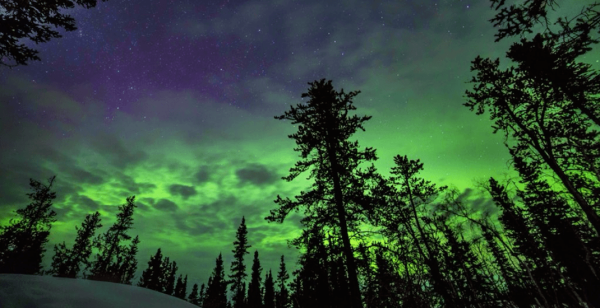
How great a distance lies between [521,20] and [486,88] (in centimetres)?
943

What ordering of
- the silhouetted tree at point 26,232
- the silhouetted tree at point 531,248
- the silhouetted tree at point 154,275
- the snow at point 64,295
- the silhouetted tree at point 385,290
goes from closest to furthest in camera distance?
the snow at point 64,295, the silhouetted tree at point 385,290, the silhouetted tree at point 531,248, the silhouetted tree at point 26,232, the silhouetted tree at point 154,275

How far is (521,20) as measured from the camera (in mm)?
5039

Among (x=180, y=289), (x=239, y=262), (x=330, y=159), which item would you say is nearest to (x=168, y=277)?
(x=180, y=289)

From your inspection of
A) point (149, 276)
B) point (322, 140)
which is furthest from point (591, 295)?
point (149, 276)

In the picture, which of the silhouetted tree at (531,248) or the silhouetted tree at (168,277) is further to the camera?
the silhouetted tree at (168,277)

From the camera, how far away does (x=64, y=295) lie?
245 cm

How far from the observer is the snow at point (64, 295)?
2.16m

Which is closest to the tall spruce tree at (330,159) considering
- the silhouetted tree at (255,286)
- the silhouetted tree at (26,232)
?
the silhouetted tree at (26,232)

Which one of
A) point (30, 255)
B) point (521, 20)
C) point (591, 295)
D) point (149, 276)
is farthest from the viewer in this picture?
point (149, 276)

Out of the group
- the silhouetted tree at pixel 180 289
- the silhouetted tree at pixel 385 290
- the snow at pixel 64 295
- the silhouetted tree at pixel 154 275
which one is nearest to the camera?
the snow at pixel 64 295

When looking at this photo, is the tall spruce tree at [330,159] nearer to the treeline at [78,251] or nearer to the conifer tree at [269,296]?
the treeline at [78,251]

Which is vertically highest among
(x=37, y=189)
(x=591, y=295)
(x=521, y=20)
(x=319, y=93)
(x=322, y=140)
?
(x=37, y=189)

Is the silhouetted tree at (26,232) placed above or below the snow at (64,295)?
above

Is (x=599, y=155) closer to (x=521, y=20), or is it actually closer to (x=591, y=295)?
(x=521, y=20)
